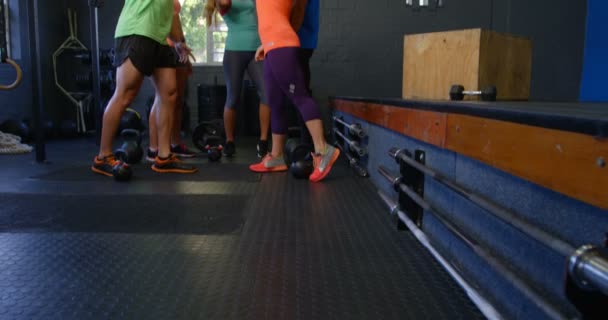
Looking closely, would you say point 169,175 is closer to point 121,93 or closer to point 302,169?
point 121,93

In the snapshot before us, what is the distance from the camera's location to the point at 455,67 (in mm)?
2611

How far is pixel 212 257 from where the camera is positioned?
1.33 metres

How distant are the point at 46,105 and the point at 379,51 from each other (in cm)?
399

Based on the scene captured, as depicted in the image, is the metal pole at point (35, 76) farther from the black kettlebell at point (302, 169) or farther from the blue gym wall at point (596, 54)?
the blue gym wall at point (596, 54)

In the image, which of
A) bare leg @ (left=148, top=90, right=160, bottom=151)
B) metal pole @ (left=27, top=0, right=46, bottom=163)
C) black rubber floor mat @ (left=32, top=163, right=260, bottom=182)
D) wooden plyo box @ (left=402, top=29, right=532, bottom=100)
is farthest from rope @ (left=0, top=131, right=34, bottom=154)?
wooden plyo box @ (left=402, top=29, right=532, bottom=100)

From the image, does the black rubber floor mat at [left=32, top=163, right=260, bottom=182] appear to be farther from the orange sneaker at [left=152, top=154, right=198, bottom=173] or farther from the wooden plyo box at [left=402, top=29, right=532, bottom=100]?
the wooden plyo box at [left=402, top=29, right=532, bottom=100]

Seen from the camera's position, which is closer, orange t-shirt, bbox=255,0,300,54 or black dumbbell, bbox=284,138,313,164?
orange t-shirt, bbox=255,0,300,54

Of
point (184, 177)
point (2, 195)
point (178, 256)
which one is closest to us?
point (178, 256)

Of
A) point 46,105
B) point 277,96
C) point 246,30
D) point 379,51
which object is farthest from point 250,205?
point 46,105

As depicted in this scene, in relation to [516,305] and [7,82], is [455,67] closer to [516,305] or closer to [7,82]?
[516,305]

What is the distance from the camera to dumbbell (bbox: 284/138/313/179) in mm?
2561

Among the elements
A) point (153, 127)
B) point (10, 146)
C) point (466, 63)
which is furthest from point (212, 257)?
point (10, 146)

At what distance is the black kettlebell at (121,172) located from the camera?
2475 millimetres

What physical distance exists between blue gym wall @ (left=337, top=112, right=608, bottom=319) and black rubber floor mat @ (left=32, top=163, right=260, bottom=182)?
145 cm
